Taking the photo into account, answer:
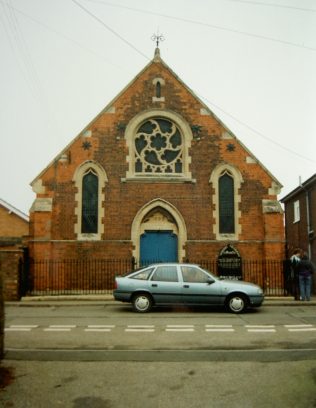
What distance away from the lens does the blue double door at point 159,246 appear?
21188mm

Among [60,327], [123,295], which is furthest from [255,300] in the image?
[60,327]

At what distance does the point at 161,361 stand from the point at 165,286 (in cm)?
618

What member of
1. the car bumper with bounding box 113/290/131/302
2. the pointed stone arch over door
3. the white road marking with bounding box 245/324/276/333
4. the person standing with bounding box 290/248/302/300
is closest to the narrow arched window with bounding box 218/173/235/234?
the pointed stone arch over door

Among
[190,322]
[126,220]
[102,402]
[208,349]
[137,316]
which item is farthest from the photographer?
[126,220]

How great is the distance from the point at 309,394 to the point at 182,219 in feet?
48.5

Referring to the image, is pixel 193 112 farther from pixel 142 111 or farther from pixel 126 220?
pixel 126 220

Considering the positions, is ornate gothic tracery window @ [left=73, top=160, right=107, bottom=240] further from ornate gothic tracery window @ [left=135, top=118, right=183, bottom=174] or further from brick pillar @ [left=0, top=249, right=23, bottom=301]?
brick pillar @ [left=0, top=249, right=23, bottom=301]

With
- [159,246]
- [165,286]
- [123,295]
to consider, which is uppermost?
[159,246]

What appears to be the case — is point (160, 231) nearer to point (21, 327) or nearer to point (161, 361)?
point (21, 327)

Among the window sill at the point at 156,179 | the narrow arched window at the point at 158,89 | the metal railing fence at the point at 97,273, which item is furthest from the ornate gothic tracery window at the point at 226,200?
the narrow arched window at the point at 158,89

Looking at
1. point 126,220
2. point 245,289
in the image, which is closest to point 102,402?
point 245,289

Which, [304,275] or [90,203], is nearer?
[304,275]

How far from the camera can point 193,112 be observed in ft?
72.1

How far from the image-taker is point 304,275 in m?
17.7
